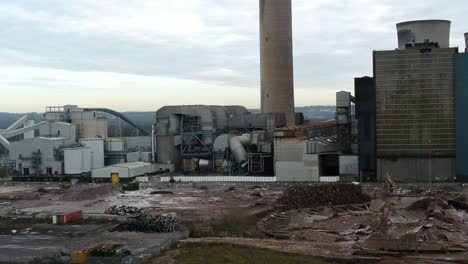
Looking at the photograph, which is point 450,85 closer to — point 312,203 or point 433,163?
point 433,163

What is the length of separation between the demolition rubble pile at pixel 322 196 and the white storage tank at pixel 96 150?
34433 mm

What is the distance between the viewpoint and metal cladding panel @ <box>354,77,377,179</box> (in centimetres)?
5888

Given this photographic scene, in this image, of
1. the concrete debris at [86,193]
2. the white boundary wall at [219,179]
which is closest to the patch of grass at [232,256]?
the concrete debris at [86,193]

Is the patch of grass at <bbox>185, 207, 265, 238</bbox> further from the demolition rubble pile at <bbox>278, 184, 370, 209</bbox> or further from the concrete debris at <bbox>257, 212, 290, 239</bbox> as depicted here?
the demolition rubble pile at <bbox>278, 184, 370, 209</bbox>

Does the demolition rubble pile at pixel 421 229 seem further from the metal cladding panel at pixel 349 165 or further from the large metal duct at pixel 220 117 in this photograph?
the large metal duct at pixel 220 117

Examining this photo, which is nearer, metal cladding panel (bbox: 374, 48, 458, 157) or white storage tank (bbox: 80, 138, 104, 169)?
metal cladding panel (bbox: 374, 48, 458, 157)

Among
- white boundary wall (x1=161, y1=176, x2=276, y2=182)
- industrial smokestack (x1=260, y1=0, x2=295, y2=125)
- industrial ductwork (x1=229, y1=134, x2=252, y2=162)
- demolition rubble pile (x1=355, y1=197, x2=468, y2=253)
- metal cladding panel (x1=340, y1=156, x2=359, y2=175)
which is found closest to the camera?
demolition rubble pile (x1=355, y1=197, x2=468, y2=253)

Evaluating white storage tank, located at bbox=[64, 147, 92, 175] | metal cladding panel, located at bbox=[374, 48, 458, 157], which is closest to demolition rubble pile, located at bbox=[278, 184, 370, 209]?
metal cladding panel, located at bbox=[374, 48, 458, 157]

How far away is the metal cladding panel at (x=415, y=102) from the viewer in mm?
56844

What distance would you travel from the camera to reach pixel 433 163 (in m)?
56.9

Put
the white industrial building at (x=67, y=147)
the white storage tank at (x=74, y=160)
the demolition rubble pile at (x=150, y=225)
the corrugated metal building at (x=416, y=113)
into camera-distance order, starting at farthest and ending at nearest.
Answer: the white industrial building at (x=67, y=147), the white storage tank at (x=74, y=160), the corrugated metal building at (x=416, y=113), the demolition rubble pile at (x=150, y=225)

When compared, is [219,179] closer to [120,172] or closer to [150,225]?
[120,172]

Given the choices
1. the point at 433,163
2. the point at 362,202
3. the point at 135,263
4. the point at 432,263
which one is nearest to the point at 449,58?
the point at 433,163

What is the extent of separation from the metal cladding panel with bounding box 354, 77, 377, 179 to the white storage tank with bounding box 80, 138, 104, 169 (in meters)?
33.3
